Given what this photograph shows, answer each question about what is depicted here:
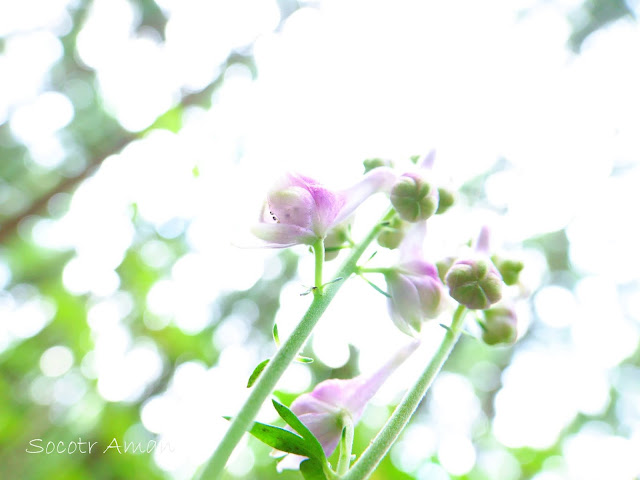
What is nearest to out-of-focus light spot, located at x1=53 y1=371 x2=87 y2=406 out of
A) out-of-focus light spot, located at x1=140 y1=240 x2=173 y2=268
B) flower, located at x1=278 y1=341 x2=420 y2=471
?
out-of-focus light spot, located at x1=140 y1=240 x2=173 y2=268

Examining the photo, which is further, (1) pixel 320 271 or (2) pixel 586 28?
(2) pixel 586 28

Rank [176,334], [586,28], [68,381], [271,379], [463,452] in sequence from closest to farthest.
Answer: [271,379] → [463,452] → [176,334] → [68,381] → [586,28]

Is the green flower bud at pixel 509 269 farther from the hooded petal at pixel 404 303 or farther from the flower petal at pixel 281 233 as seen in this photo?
the flower petal at pixel 281 233

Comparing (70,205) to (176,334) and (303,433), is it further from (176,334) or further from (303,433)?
(303,433)

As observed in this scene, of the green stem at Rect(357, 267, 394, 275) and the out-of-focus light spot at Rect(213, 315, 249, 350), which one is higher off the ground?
the green stem at Rect(357, 267, 394, 275)

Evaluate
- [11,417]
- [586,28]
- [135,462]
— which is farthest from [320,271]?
[586,28]

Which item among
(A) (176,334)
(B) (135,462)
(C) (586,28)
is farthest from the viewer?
(C) (586,28)

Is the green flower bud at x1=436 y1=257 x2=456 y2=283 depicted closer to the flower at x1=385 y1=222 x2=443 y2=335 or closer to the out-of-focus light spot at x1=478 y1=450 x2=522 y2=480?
the flower at x1=385 y1=222 x2=443 y2=335
